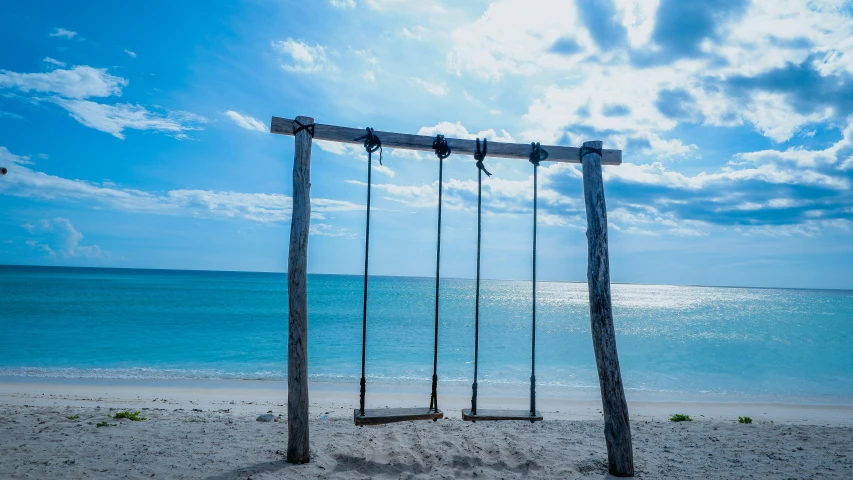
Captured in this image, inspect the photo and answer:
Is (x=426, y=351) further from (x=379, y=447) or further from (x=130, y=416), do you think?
(x=379, y=447)

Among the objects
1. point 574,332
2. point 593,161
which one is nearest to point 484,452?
point 593,161

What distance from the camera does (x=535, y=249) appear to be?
4008 mm

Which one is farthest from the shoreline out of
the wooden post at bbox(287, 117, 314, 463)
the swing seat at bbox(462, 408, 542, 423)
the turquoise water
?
the swing seat at bbox(462, 408, 542, 423)

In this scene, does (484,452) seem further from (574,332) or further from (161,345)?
(574,332)

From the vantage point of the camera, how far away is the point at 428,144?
13.0 feet

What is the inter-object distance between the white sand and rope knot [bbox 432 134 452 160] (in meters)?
2.46

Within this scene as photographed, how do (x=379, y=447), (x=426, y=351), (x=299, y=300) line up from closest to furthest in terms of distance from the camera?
1. (x=299, y=300)
2. (x=379, y=447)
3. (x=426, y=351)

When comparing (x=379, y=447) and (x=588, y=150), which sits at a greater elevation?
(x=588, y=150)

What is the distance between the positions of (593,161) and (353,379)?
8184mm

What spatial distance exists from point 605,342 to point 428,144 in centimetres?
202

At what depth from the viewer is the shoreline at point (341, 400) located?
22.7 ft

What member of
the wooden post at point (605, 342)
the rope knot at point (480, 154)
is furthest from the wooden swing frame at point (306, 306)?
the rope knot at point (480, 154)

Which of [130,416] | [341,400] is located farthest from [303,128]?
[341,400]

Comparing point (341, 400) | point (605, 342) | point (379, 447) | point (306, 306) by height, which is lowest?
point (341, 400)
